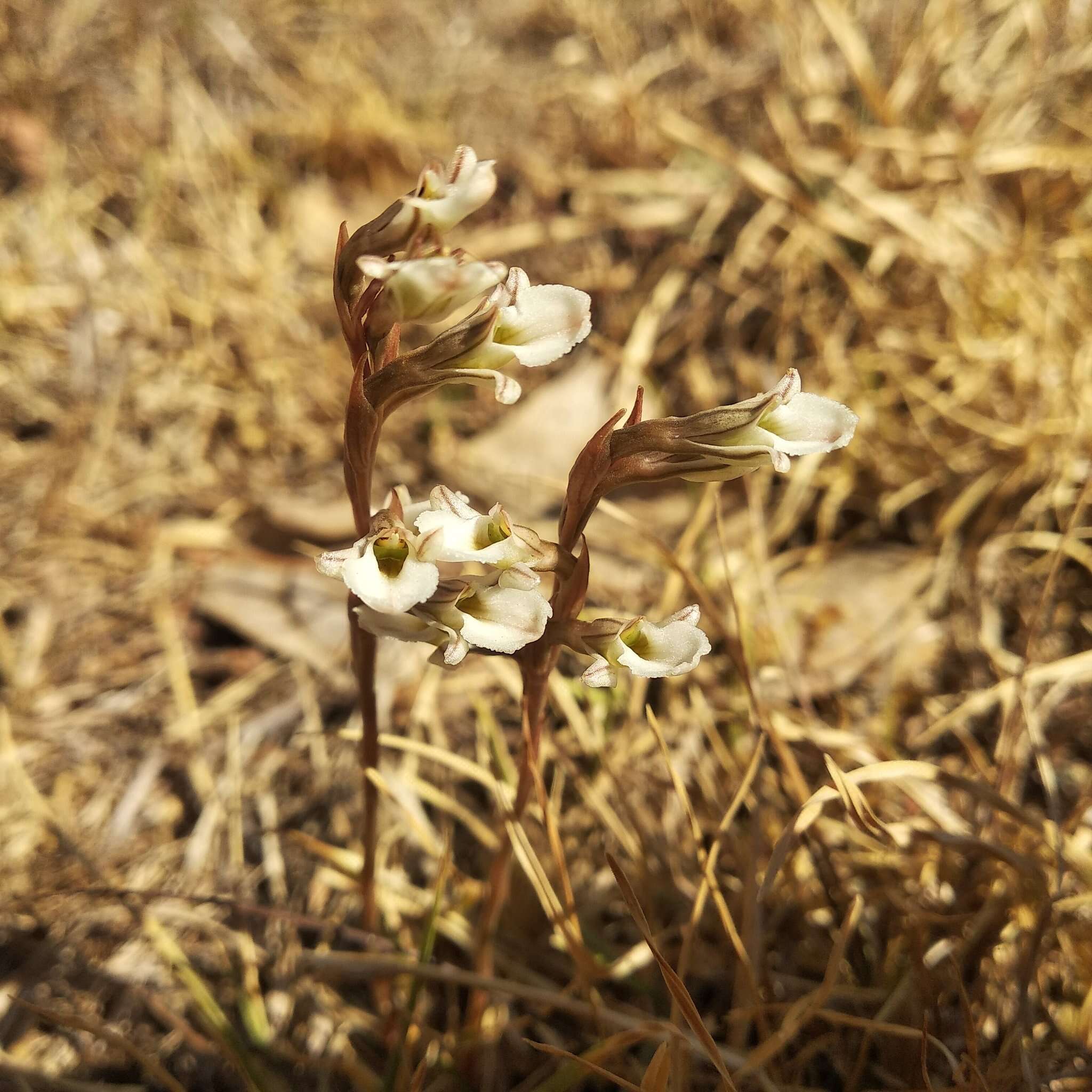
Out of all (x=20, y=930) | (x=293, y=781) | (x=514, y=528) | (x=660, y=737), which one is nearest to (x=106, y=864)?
(x=20, y=930)

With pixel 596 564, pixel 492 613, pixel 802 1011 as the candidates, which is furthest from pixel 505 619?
pixel 596 564

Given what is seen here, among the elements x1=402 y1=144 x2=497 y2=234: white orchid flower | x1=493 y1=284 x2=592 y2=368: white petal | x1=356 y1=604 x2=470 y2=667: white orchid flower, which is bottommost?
x1=356 y1=604 x2=470 y2=667: white orchid flower

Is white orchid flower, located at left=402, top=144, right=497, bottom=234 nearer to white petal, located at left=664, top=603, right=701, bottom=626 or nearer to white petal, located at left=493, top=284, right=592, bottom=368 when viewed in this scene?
white petal, located at left=493, top=284, right=592, bottom=368

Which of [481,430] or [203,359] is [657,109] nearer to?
[481,430]

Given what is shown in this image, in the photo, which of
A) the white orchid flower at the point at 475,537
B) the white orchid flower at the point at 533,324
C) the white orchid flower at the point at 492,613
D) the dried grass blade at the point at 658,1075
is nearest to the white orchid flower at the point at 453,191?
the white orchid flower at the point at 533,324

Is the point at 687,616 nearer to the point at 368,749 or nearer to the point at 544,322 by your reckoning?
the point at 544,322

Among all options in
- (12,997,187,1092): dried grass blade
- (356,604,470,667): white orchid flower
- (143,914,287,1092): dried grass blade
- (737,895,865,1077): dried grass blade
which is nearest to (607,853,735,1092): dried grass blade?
(737,895,865,1077): dried grass blade
